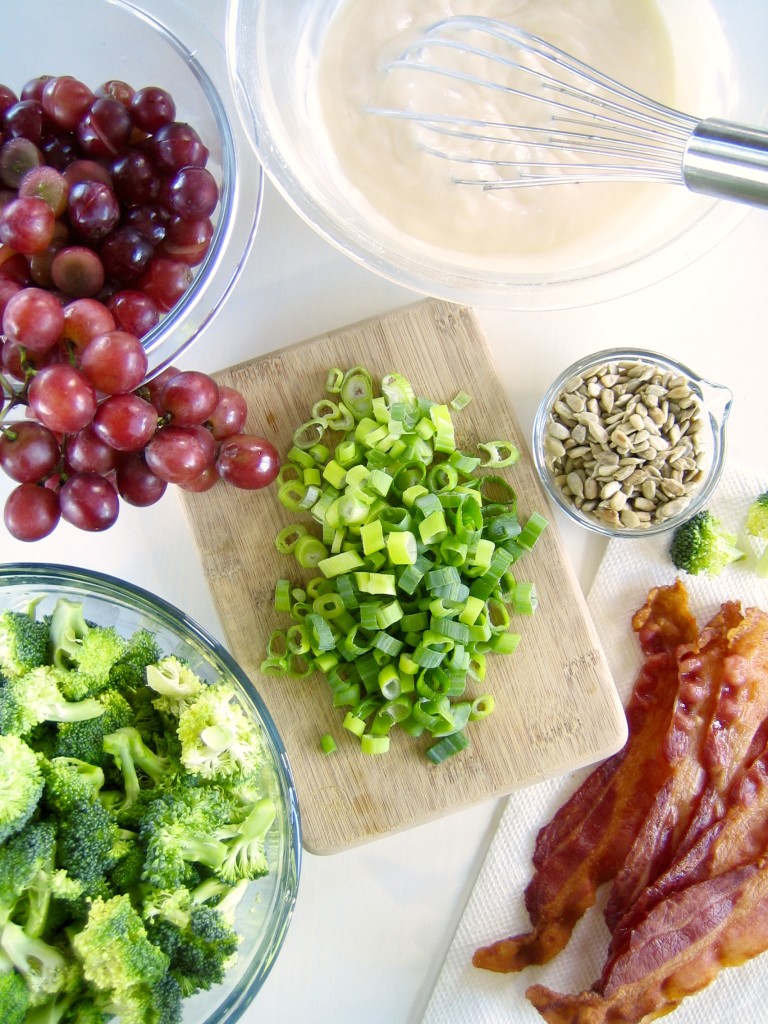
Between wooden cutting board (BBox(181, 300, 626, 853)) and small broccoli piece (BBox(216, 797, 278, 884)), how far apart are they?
0.24 meters

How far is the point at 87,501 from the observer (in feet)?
4.23

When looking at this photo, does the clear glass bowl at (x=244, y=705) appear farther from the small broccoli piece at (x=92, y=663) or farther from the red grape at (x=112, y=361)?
the red grape at (x=112, y=361)

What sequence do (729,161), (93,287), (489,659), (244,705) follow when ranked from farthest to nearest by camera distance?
(489,659)
(244,705)
(93,287)
(729,161)

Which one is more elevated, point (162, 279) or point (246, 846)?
point (162, 279)

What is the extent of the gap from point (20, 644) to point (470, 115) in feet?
3.49

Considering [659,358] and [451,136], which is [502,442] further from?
[451,136]

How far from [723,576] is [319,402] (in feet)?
2.74

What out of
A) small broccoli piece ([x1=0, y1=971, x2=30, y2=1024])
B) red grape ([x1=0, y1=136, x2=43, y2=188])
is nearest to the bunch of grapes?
red grape ([x1=0, y1=136, x2=43, y2=188])

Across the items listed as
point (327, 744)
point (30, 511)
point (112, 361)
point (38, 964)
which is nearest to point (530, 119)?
point (112, 361)

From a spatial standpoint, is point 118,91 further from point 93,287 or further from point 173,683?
point 173,683

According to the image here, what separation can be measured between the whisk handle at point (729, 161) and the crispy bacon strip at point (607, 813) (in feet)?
2.58

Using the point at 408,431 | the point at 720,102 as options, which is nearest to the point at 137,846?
the point at 408,431

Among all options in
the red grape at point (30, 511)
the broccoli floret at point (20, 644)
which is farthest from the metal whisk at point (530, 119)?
the broccoli floret at point (20, 644)

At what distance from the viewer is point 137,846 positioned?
1.22 meters
